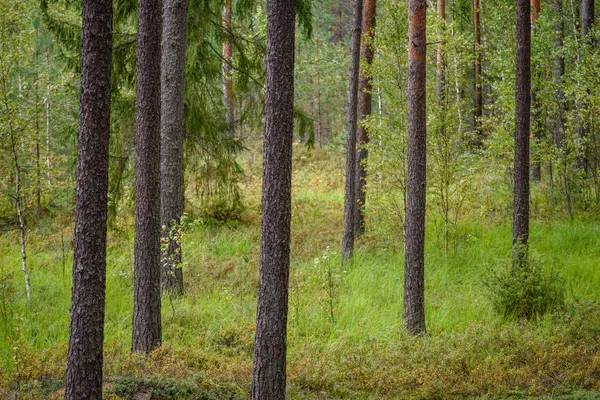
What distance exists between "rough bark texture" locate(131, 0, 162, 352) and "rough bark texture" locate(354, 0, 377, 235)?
8115 millimetres

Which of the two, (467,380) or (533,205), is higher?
(533,205)

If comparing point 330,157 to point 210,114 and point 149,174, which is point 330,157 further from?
point 149,174

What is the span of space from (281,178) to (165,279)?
628 cm

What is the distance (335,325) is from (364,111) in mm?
7619

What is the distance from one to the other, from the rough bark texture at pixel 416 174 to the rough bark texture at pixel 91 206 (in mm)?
6084

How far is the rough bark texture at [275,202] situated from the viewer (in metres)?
6.57

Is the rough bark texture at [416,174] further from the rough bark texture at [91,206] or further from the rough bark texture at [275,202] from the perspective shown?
the rough bark texture at [91,206]

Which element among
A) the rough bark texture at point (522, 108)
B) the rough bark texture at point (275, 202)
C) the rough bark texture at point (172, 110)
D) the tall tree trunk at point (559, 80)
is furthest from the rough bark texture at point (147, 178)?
the tall tree trunk at point (559, 80)

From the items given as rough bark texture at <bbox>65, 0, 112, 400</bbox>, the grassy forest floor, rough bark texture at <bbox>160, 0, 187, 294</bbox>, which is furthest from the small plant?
rough bark texture at <bbox>65, 0, 112, 400</bbox>

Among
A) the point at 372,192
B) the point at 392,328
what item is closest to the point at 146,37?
the point at 392,328

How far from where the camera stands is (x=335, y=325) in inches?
433

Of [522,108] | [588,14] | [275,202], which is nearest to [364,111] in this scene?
[522,108]

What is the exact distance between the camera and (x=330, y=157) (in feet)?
99.7

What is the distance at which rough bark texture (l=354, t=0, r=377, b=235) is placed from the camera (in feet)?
53.6
